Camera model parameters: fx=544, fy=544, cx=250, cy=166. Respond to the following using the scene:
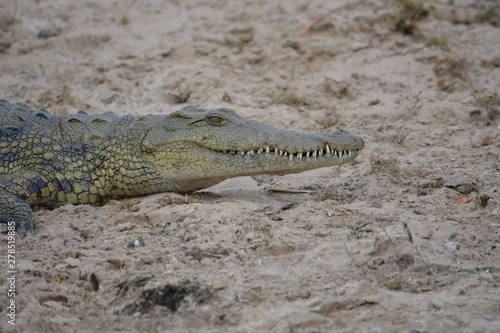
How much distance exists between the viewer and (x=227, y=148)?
536 centimetres

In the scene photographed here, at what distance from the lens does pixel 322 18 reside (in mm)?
9828

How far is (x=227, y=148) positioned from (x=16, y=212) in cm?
201

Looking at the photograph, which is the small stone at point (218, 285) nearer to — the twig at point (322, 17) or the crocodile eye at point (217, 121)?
the crocodile eye at point (217, 121)

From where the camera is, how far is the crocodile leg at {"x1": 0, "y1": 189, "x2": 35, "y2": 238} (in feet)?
15.4

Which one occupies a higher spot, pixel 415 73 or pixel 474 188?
pixel 415 73

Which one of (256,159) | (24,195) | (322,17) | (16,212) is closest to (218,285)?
(256,159)

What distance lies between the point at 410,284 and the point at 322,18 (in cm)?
713

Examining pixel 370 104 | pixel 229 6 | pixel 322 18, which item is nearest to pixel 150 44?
pixel 229 6

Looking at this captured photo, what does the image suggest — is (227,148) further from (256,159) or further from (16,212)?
(16,212)

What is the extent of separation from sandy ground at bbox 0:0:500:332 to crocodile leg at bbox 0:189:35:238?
0.12m

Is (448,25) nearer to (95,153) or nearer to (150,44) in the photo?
(150,44)

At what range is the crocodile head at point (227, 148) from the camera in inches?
205

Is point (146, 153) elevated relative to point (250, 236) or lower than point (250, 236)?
elevated

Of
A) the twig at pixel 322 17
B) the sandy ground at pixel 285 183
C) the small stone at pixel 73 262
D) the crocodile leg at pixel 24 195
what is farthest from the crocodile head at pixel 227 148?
the twig at pixel 322 17
